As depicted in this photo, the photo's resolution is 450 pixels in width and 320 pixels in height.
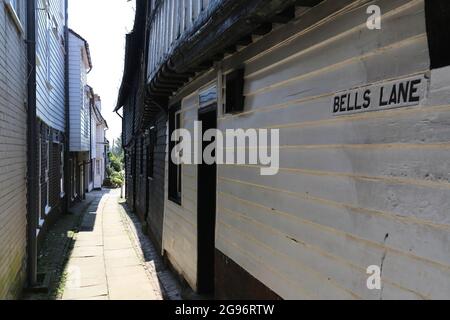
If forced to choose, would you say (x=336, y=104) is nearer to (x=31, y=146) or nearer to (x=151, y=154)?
(x=31, y=146)

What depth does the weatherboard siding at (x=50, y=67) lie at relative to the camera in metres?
9.52

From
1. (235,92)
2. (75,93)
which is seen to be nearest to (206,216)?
(235,92)

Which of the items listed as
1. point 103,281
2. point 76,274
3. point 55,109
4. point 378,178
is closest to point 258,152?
point 378,178

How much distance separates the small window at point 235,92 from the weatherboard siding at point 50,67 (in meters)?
5.82

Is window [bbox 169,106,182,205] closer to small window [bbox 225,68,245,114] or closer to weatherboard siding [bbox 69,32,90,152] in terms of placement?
small window [bbox 225,68,245,114]

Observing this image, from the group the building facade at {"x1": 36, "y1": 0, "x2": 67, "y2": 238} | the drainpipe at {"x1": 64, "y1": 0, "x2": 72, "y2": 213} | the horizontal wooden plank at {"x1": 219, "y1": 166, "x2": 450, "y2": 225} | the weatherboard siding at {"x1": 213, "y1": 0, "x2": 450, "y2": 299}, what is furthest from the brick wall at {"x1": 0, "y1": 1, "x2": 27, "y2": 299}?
the drainpipe at {"x1": 64, "y1": 0, "x2": 72, "y2": 213}

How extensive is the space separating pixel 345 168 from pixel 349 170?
4 centimetres

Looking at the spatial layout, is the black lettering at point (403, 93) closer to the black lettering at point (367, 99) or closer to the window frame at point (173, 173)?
the black lettering at point (367, 99)

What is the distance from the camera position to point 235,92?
4371 mm

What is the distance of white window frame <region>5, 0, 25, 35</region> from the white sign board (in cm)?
491

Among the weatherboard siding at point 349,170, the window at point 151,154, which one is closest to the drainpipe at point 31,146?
the window at point 151,154

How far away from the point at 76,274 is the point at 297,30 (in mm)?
6789

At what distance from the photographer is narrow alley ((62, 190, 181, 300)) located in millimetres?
7086
